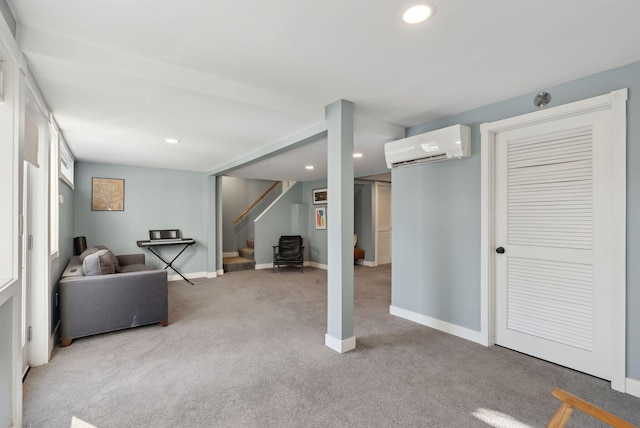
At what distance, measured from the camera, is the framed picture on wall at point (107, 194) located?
16.9 feet

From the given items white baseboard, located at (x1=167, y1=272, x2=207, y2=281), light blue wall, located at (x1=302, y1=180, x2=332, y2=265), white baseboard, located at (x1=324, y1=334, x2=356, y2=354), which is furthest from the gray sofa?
light blue wall, located at (x1=302, y1=180, x2=332, y2=265)

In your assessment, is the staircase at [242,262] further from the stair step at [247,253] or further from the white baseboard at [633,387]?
the white baseboard at [633,387]

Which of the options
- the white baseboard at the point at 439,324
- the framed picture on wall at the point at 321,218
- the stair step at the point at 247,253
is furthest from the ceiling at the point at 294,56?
the stair step at the point at 247,253

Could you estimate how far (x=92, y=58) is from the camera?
6.12 feet

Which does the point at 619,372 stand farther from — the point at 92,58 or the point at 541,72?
the point at 92,58

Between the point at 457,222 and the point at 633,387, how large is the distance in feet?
5.40

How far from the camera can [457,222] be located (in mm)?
3082

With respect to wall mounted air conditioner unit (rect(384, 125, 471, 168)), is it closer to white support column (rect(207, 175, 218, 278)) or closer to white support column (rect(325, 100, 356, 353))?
white support column (rect(325, 100, 356, 353))

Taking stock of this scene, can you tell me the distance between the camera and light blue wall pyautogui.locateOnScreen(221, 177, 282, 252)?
26.5 ft

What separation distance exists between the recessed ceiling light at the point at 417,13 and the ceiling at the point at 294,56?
5 centimetres

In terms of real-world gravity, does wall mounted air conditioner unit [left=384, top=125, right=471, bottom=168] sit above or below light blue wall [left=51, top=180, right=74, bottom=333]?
above

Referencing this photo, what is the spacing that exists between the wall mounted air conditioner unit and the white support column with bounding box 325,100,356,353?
827 millimetres

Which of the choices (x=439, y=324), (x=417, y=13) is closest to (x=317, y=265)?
(x=439, y=324)

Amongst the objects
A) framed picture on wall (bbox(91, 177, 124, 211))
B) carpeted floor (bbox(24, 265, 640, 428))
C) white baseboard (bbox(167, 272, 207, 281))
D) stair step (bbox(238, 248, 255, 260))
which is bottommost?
carpeted floor (bbox(24, 265, 640, 428))
